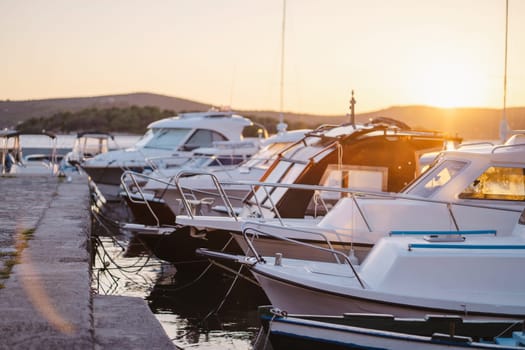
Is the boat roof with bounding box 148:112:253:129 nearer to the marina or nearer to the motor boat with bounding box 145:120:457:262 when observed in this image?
the marina

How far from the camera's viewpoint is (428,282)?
7637 millimetres

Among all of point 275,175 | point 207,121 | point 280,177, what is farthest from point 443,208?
point 207,121

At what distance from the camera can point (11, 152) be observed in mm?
26047

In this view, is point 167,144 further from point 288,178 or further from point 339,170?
point 339,170

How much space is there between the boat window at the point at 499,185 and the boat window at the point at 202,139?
52.6 ft

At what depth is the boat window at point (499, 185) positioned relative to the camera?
9961mm

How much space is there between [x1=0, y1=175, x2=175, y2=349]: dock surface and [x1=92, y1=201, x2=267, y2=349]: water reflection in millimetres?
1578

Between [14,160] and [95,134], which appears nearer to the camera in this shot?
[14,160]

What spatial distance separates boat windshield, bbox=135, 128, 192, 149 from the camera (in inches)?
1018

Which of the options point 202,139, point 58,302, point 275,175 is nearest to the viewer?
point 58,302

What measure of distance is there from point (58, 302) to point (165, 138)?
1994 cm

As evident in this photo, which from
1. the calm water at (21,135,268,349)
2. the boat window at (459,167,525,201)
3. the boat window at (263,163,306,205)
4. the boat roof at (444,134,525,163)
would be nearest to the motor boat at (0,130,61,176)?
the calm water at (21,135,268,349)

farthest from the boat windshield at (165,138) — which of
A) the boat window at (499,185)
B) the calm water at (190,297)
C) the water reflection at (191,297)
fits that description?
the boat window at (499,185)

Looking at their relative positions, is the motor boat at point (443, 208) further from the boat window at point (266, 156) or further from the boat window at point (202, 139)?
the boat window at point (202, 139)
